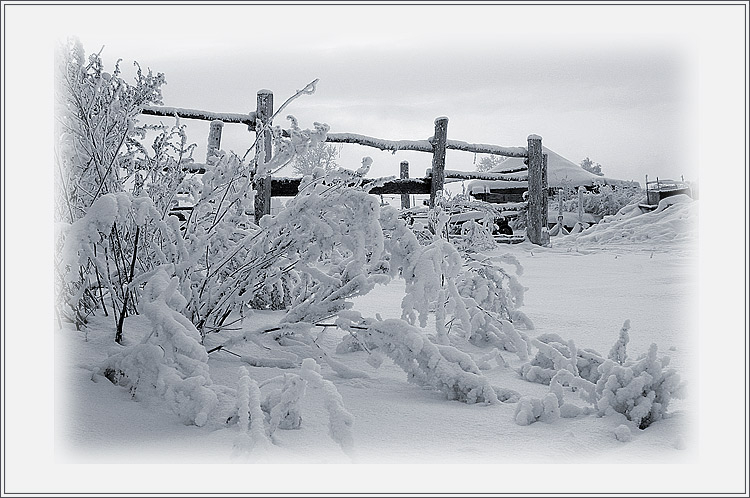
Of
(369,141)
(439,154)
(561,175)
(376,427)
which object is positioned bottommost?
(376,427)

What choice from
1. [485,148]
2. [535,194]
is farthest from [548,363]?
[535,194]

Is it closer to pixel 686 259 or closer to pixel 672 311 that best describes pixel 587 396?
pixel 672 311

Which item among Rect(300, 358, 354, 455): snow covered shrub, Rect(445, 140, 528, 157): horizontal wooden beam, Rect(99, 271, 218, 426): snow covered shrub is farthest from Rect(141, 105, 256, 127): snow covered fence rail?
Rect(300, 358, 354, 455): snow covered shrub

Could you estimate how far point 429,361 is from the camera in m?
1.85

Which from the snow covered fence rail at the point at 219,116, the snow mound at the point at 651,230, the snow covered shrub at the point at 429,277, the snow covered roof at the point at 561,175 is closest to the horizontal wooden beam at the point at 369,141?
the snow covered fence rail at the point at 219,116

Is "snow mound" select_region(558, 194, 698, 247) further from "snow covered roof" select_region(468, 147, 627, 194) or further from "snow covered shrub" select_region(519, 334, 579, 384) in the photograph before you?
"snow covered roof" select_region(468, 147, 627, 194)

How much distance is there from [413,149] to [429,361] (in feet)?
23.0

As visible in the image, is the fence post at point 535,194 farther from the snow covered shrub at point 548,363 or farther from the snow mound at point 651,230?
the snow covered shrub at point 548,363

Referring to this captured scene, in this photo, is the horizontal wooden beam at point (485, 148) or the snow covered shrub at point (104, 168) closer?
the snow covered shrub at point (104, 168)

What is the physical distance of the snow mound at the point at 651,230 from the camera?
8.76 meters

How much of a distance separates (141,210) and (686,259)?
5.67m

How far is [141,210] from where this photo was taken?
5.31 feet

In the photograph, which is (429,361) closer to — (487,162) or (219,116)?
(219,116)

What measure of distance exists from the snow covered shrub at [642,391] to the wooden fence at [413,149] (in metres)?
4.57
